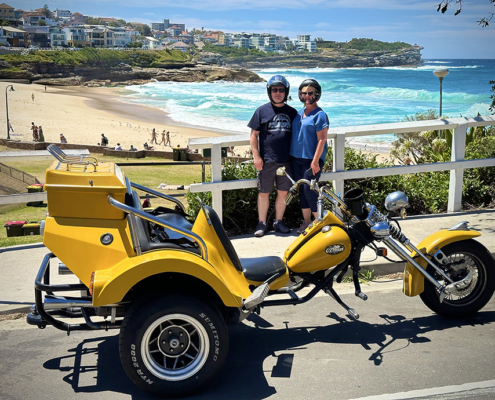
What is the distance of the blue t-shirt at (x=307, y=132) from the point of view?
6195 mm

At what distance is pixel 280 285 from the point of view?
171 inches

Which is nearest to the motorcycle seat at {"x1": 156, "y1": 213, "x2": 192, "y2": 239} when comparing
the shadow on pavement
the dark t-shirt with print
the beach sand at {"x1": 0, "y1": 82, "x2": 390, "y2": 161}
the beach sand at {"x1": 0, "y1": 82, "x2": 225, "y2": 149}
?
the shadow on pavement

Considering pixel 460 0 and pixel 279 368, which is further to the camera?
pixel 460 0

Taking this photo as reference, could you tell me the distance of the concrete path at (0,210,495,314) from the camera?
5.25 m

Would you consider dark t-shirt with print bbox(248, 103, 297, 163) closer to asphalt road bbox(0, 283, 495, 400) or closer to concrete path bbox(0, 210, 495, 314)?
concrete path bbox(0, 210, 495, 314)

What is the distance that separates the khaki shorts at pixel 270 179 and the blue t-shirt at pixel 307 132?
215 millimetres

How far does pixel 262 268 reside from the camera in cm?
436

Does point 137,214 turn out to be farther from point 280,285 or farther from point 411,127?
point 411,127

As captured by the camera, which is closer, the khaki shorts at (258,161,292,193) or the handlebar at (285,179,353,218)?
the handlebar at (285,179,353,218)

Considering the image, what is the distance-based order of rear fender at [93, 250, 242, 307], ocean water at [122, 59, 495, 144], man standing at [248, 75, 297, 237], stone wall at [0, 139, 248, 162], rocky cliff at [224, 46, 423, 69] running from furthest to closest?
rocky cliff at [224, 46, 423, 69]
ocean water at [122, 59, 495, 144]
stone wall at [0, 139, 248, 162]
man standing at [248, 75, 297, 237]
rear fender at [93, 250, 242, 307]

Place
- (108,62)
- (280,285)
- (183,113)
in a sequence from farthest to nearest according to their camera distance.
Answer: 1. (108,62)
2. (183,113)
3. (280,285)

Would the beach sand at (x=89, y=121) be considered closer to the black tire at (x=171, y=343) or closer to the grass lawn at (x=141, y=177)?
the grass lawn at (x=141, y=177)

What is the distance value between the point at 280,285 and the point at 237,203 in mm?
3003

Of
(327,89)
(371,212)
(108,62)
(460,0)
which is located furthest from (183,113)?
(108,62)
